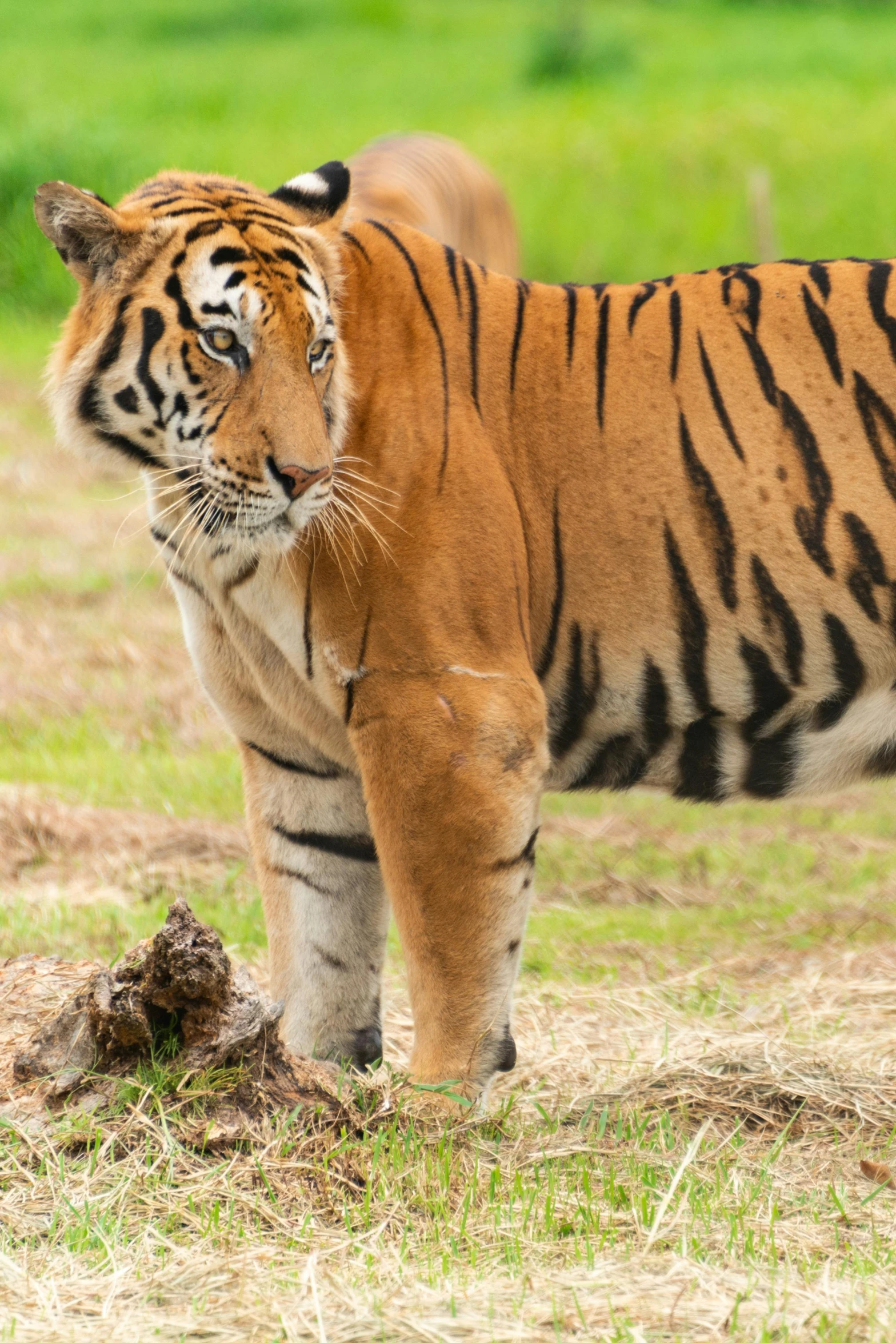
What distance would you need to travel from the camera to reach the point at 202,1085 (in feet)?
9.87

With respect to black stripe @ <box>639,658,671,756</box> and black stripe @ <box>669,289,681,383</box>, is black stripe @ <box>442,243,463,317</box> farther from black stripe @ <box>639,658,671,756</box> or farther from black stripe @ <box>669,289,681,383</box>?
black stripe @ <box>639,658,671,756</box>

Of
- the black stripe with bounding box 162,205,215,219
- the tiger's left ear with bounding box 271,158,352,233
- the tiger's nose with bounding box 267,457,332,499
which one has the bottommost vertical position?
the tiger's nose with bounding box 267,457,332,499

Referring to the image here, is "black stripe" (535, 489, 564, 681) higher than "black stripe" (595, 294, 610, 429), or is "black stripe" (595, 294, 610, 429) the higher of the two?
"black stripe" (595, 294, 610, 429)

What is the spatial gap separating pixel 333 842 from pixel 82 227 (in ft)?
4.63

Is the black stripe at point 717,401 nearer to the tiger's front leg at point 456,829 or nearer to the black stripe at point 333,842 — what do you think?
the tiger's front leg at point 456,829

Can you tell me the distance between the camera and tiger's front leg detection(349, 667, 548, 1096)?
3254 millimetres

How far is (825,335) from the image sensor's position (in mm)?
3553

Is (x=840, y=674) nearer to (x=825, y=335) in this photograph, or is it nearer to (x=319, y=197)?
(x=825, y=335)

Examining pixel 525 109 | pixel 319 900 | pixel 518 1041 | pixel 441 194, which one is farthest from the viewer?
pixel 525 109

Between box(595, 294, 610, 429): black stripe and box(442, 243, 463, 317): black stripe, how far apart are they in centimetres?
30

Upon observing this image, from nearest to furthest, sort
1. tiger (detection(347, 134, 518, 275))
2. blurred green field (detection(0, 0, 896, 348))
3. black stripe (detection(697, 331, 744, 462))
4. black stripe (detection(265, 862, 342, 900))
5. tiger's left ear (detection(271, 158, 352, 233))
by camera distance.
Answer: tiger's left ear (detection(271, 158, 352, 233))
black stripe (detection(697, 331, 744, 462))
black stripe (detection(265, 862, 342, 900))
tiger (detection(347, 134, 518, 275))
blurred green field (detection(0, 0, 896, 348))

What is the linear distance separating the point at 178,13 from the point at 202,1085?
24.2 meters

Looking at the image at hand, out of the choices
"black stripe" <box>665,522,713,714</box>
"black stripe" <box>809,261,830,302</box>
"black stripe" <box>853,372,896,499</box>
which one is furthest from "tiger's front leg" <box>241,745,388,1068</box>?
"black stripe" <box>809,261,830,302</box>

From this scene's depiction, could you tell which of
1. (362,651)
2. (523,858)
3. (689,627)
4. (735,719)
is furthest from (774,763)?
(362,651)
